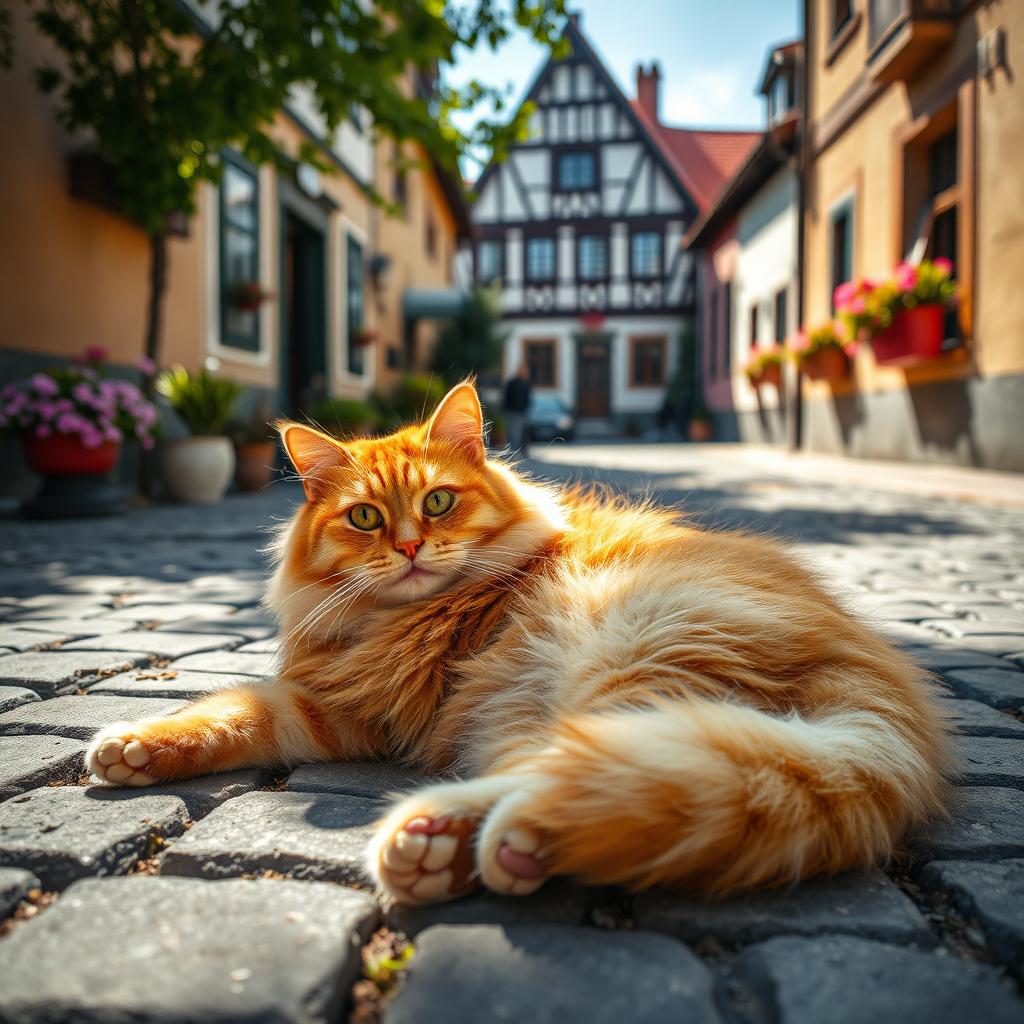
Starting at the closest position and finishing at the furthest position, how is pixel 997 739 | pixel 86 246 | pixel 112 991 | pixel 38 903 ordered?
1. pixel 112 991
2. pixel 38 903
3. pixel 997 739
4. pixel 86 246

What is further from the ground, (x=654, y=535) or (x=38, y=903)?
(x=654, y=535)

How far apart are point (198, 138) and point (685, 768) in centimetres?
701

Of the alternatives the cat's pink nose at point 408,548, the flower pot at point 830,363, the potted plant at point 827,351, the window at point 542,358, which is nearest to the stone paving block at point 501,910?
the cat's pink nose at point 408,548

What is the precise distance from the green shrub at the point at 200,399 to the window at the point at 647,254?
23.7 metres

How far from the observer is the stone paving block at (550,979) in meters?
0.95

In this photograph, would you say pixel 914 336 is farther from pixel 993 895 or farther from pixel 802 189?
pixel 993 895

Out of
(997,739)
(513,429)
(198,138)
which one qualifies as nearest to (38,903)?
(997,739)

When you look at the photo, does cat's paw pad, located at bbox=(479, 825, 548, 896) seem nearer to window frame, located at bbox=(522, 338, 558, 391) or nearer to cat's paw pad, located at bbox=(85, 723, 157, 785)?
cat's paw pad, located at bbox=(85, 723, 157, 785)

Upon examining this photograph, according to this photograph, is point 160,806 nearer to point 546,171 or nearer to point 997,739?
point 997,739

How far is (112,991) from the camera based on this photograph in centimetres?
97

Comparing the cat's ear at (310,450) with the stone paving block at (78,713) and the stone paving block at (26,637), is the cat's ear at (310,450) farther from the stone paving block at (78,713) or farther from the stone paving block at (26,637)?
the stone paving block at (26,637)

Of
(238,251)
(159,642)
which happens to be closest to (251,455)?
(238,251)

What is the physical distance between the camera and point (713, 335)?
24078 mm

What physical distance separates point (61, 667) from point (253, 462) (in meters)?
6.82
